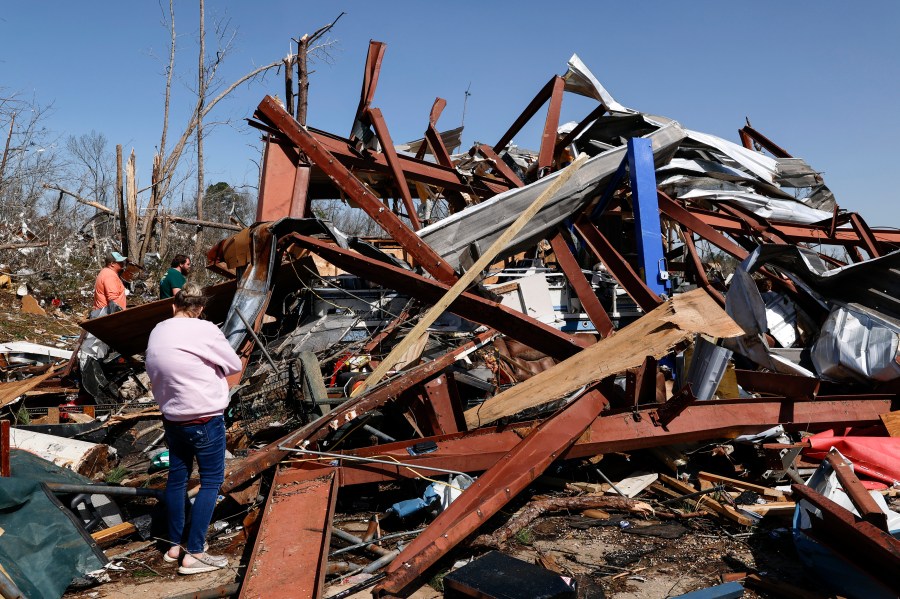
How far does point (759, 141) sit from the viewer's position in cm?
1098

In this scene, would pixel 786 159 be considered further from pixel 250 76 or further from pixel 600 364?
pixel 250 76

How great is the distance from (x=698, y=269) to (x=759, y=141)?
16.9 ft

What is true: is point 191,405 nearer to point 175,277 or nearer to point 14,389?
point 14,389

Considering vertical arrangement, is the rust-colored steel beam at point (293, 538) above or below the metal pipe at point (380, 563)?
above

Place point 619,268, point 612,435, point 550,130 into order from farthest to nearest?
point 550,130 < point 619,268 < point 612,435

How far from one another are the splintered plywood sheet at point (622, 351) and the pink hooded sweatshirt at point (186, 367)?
6.56 feet

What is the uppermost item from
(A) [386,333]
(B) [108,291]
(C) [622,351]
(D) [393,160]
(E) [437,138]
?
(E) [437,138]

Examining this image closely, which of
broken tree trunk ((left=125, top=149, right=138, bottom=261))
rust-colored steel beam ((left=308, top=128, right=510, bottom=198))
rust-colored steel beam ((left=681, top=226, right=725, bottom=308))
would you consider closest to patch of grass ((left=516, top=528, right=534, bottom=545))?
rust-colored steel beam ((left=681, top=226, right=725, bottom=308))

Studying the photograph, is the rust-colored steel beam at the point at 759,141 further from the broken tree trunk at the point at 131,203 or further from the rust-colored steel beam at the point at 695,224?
the broken tree trunk at the point at 131,203

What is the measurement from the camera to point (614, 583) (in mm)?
3547

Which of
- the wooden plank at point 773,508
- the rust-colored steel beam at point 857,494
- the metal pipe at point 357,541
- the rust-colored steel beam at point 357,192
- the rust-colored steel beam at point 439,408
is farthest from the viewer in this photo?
the rust-colored steel beam at point 357,192

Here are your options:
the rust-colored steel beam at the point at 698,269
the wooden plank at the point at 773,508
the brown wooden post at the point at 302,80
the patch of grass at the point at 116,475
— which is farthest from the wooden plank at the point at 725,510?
the brown wooden post at the point at 302,80

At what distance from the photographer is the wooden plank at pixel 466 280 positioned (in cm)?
507

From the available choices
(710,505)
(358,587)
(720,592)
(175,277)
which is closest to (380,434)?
(358,587)
